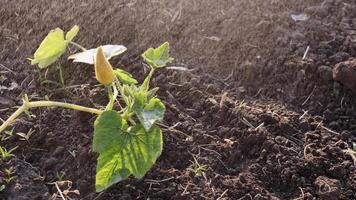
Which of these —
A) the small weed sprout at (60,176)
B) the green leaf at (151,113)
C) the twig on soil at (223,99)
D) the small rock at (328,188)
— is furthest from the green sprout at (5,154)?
the small rock at (328,188)

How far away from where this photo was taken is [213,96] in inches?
81.4

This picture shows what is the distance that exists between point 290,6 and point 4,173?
4.37 ft

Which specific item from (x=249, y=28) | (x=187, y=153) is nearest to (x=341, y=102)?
(x=249, y=28)

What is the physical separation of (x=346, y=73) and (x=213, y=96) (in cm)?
47

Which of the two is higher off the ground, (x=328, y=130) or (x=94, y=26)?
(x=94, y=26)

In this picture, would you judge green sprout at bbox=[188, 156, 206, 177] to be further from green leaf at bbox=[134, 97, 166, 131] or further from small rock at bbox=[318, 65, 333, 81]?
small rock at bbox=[318, 65, 333, 81]

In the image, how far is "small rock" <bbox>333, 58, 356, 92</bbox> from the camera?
6.89 ft

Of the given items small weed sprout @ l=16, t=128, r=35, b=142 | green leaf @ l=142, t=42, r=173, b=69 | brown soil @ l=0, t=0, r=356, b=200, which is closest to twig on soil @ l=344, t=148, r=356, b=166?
brown soil @ l=0, t=0, r=356, b=200

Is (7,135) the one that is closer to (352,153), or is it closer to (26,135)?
(26,135)

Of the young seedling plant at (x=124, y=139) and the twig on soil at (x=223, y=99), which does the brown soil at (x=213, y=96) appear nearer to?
the twig on soil at (x=223, y=99)

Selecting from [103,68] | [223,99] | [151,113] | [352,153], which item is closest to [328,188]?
[352,153]

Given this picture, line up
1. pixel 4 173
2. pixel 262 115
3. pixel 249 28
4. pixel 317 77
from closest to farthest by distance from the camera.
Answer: pixel 4 173 → pixel 262 115 → pixel 317 77 → pixel 249 28

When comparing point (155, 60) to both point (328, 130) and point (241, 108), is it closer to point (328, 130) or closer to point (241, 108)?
point (241, 108)

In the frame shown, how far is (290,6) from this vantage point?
8.09ft
